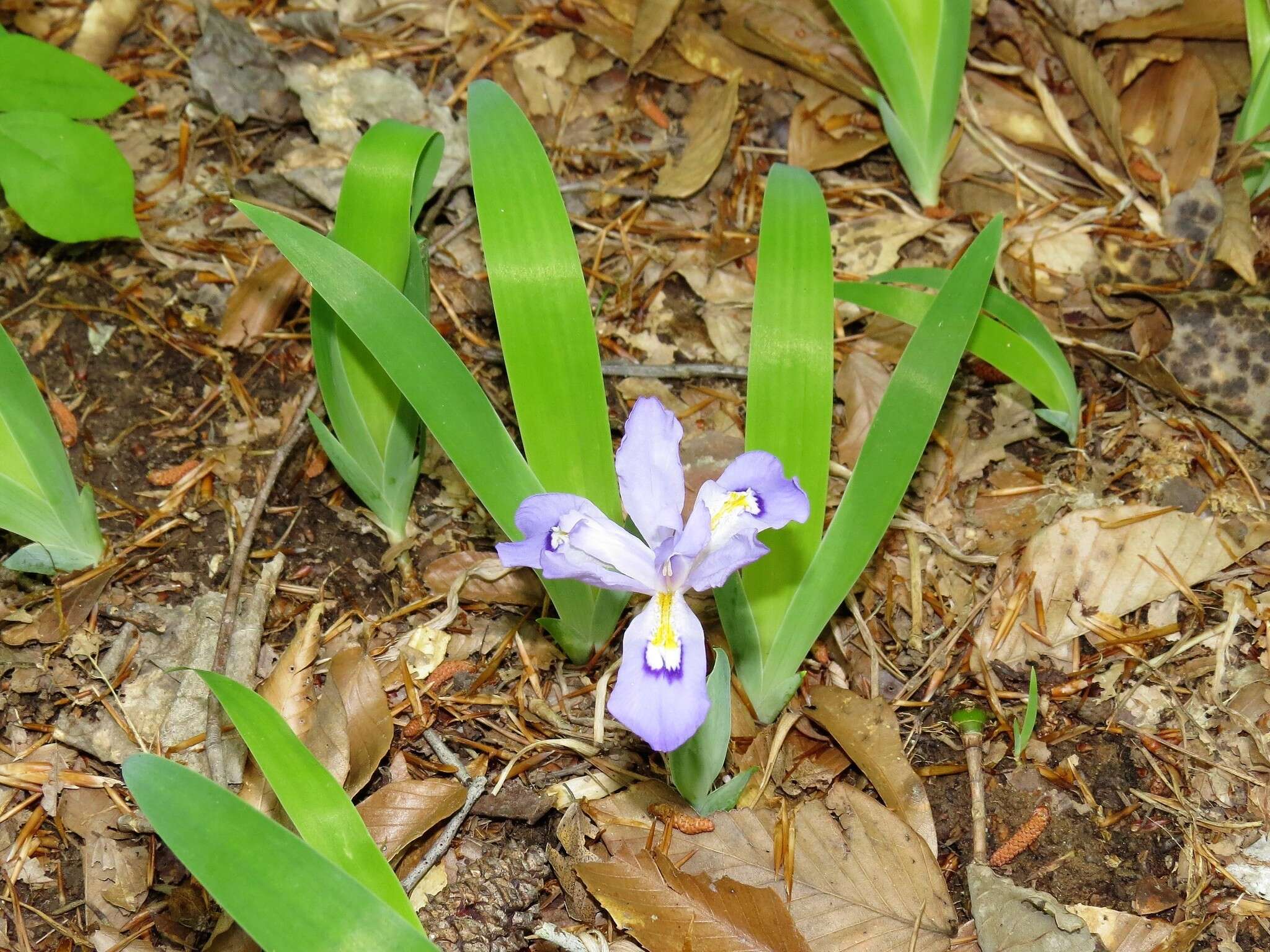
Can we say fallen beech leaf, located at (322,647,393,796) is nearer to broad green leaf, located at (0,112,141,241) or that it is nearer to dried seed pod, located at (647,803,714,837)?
dried seed pod, located at (647,803,714,837)

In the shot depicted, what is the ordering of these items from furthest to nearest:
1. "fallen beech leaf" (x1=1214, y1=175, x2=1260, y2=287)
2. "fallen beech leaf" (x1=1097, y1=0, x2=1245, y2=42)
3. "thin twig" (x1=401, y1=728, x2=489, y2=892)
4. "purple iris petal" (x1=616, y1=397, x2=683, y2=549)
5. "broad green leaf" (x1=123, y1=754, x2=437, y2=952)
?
"fallen beech leaf" (x1=1097, y1=0, x2=1245, y2=42) → "fallen beech leaf" (x1=1214, y1=175, x2=1260, y2=287) → "thin twig" (x1=401, y1=728, x2=489, y2=892) → "purple iris petal" (x1=616, y1=397, x2=683, y2=549) → "broad green leaf" (x1=123, y1=754, x2=437, y2=952)

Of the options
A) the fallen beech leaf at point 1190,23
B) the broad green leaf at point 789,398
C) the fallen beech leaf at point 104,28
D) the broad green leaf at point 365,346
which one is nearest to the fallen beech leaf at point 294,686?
the broad green leaf at point 365,346

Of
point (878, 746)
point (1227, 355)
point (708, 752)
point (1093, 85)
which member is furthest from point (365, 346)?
point (1093, 85)

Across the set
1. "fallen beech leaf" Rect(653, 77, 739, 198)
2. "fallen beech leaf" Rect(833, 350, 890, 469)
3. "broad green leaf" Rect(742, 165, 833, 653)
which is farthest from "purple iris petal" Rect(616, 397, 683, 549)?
"fallen beech leaf" Rect(653, 77, 739, 198)

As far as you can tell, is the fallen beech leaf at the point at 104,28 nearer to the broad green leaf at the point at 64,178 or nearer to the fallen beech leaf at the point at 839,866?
the broad green leaf at the point at 64,178

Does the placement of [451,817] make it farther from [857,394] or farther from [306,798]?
[857,394]

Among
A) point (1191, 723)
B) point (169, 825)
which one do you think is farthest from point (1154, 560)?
point (169, 825)
